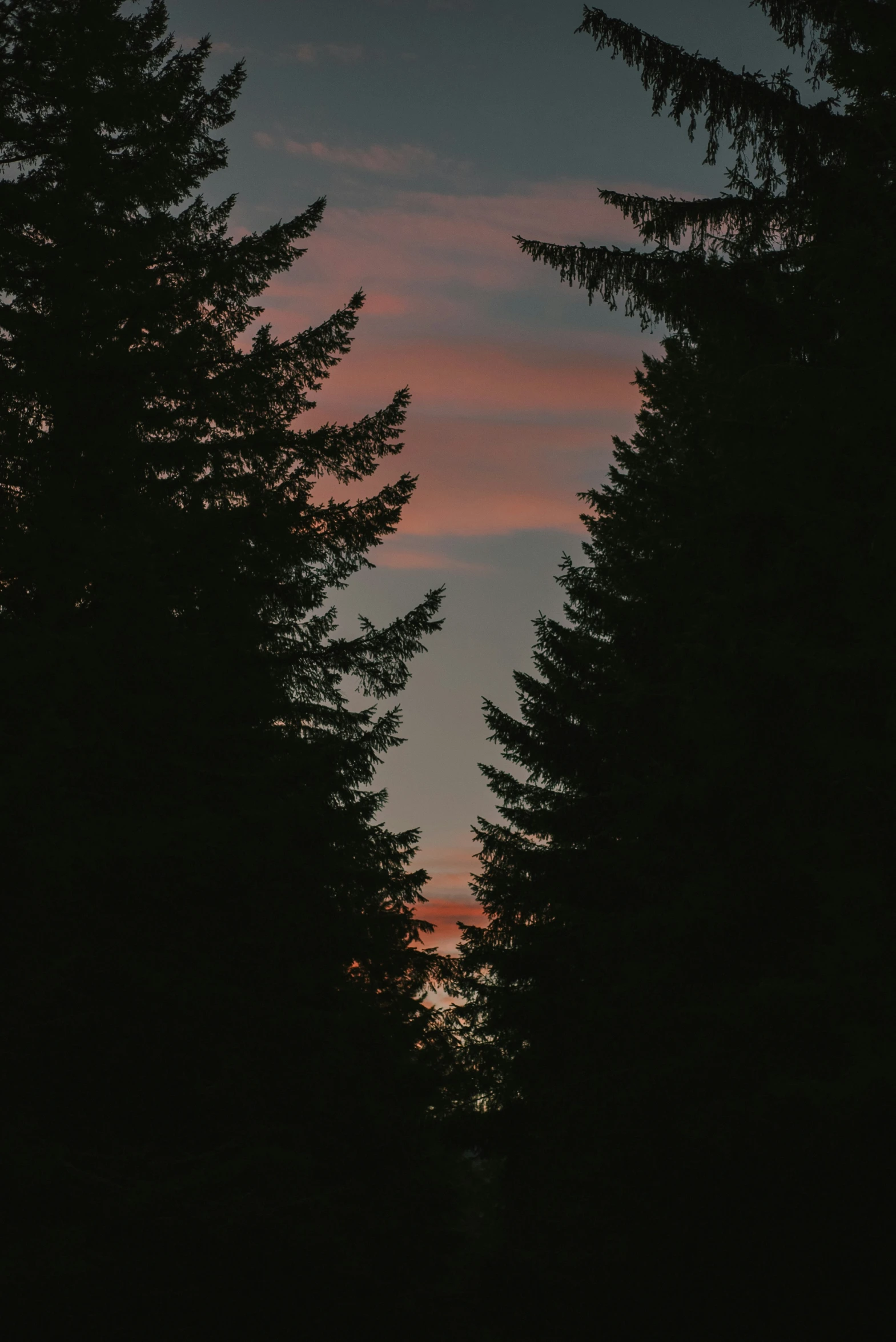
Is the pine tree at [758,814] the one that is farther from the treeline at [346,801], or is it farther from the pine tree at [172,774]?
the pine tree at [172,774]

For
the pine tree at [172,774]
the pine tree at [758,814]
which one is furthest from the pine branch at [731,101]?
the pine tree at [172,774]

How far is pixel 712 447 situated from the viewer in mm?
14500

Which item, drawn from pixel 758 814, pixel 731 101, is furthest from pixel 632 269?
pixel 758 814

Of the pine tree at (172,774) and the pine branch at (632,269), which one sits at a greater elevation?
the pine branch at (632,269)

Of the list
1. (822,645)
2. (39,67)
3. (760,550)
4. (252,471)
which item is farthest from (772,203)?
(39,67)

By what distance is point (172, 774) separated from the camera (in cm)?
823

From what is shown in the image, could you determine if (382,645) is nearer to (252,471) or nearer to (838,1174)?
(252,471)

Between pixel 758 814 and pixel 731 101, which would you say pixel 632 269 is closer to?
pixel 731 101

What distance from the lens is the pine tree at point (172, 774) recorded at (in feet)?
22.8

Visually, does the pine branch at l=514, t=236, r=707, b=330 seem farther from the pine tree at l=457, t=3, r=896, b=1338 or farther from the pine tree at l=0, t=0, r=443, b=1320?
the pine tree at l=0, t=0, r=443, b=1320

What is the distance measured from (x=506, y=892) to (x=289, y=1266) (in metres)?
8.82

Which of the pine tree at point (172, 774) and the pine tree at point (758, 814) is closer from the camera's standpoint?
the pine tree at point (172, 774)

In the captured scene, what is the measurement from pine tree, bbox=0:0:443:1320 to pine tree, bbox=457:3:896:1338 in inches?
84.8

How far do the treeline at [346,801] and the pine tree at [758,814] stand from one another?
4 centimetres
